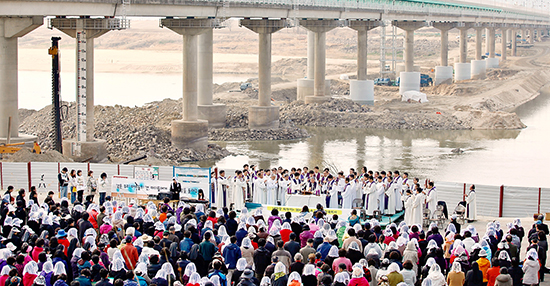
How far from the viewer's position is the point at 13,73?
3388cm

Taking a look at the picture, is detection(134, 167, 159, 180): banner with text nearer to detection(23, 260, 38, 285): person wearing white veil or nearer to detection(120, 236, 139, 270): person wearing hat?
detection(120, 236, 139, 270): person wearing hat

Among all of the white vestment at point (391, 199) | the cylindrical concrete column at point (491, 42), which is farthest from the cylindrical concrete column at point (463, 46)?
the white vestment at point (391, 199)

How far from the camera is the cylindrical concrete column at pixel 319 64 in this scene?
60.0 metres

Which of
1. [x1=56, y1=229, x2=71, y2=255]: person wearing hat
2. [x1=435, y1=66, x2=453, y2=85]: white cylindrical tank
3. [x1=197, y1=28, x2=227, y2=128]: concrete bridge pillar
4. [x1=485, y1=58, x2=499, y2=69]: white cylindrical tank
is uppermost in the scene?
[x1=485, y1=58, x2=499, y2=69]: white cylindrical tank

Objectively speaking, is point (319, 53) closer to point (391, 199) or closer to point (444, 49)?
point (444, 49)

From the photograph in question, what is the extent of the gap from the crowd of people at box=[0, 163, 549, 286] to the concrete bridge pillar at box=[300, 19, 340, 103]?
142ft

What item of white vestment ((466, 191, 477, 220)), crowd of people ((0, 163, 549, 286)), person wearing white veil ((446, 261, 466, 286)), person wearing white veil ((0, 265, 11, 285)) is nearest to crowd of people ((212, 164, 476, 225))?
white vestment ((466, 191, 477, 220))

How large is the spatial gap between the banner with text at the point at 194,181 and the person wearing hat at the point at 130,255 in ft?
28.8

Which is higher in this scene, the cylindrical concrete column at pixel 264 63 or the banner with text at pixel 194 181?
the cylindrical concrete column at pixel 264 63

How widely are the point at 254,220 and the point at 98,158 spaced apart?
1961 cm

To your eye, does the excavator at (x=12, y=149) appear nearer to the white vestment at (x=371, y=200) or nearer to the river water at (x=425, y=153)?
the river water at (x=425, y=153)

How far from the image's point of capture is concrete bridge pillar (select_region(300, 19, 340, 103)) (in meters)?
59.2

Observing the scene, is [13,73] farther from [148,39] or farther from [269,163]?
[148,39]

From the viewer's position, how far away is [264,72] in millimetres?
50688
